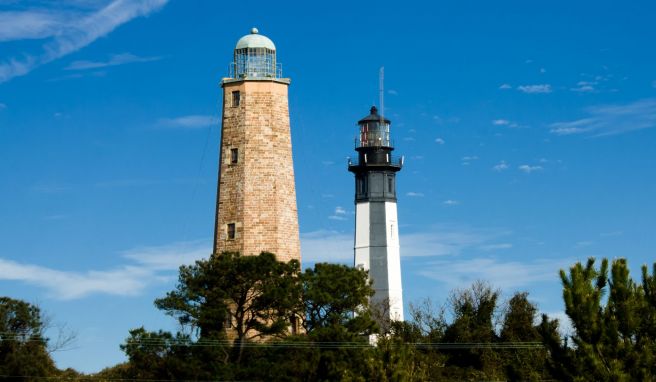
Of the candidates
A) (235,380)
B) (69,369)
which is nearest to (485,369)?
(235,380)

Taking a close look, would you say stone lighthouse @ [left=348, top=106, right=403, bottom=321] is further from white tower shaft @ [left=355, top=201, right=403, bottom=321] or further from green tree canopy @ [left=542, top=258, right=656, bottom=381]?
green tree canopy @ [left=542, top=258, right=656, bottom=381]

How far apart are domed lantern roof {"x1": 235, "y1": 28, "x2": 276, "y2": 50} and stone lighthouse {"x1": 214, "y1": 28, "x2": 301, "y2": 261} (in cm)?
62

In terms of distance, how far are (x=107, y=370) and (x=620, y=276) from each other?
100 ft

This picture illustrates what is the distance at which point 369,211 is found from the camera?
83938mm

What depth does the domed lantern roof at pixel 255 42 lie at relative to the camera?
2793 inches

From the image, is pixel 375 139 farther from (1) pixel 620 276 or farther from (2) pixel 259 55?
(1) pixel 620 276

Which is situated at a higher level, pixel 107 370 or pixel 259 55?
pixel 259 55

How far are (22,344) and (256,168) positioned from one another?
14.5 m

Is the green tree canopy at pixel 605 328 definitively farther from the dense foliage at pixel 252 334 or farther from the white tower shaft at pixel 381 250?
the white tower shaft at pixel 381 250

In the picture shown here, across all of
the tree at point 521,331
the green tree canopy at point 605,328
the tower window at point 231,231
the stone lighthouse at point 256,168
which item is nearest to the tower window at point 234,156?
the stone lighthouse at point 256,168

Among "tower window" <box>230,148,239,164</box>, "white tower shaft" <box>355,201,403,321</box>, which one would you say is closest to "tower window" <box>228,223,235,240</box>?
"tower window" <box>230,148,239,164</box>

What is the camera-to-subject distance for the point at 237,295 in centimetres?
6234

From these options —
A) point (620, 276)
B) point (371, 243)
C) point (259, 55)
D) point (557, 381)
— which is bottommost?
point (557, 381)

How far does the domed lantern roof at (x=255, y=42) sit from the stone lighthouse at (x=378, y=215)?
16.2 metres
